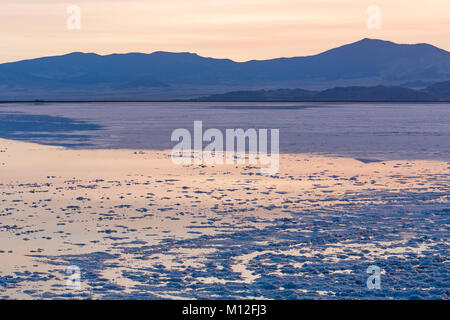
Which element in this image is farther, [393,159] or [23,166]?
[393,159]

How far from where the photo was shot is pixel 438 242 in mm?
7695

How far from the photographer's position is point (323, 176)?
526 inches

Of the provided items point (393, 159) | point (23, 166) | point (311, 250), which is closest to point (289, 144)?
point (393, 159)

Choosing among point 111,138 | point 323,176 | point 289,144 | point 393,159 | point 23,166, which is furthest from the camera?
point 111,138

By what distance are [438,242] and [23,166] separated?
10645mm

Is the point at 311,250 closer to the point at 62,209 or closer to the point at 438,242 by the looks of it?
the point at 438,242

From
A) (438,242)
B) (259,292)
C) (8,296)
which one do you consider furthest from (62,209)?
(438,242)

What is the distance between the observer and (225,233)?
8219 millimetres

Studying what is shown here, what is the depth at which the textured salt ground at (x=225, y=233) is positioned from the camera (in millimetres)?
6145

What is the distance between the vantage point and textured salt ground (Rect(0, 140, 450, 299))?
614 cm
